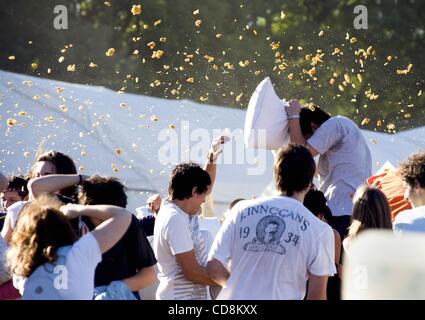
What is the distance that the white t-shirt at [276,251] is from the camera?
399 cm

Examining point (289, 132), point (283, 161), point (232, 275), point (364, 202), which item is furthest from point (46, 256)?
point (289, 132)

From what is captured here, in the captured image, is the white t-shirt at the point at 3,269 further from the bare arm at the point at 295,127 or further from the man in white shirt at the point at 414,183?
the man in white shirt at the point at 414,183

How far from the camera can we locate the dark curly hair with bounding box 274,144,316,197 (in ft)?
13.5

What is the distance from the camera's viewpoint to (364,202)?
14.7 feet

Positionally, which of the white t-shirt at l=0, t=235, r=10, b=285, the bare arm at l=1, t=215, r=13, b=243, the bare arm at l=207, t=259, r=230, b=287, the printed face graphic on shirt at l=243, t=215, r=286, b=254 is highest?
the printed face graphic on shirt at l=243, t=215, r=286, b=254

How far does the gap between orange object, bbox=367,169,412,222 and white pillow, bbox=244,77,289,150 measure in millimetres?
581

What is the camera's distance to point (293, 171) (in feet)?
13.5

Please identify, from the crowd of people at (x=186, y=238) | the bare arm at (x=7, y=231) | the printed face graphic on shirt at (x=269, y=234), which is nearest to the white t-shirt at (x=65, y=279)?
the crowd of people at (x=186, y=238)

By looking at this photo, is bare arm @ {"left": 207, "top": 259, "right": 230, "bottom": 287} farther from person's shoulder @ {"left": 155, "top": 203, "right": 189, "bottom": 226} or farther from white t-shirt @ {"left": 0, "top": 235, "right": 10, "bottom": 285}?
white t-shirt @ {"left": 0, "top": 235, "right": 10, "bottom": 285}

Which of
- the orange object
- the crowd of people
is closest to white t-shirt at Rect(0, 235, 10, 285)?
the crowd of people

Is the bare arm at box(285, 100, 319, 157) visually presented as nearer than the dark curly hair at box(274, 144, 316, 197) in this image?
No

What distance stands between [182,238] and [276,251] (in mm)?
748

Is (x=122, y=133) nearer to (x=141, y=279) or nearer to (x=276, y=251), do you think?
(x=141, y=279)

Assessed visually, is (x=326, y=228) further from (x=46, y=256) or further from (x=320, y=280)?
(x=46, y=256)
